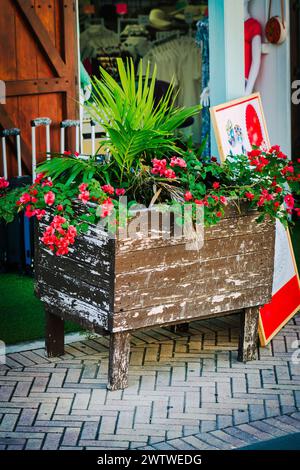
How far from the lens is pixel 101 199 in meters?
4.85

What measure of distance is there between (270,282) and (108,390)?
1205 millimetres

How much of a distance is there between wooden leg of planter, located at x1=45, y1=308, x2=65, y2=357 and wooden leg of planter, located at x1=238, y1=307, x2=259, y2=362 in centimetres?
112

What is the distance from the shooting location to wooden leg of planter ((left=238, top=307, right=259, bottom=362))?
5.63m

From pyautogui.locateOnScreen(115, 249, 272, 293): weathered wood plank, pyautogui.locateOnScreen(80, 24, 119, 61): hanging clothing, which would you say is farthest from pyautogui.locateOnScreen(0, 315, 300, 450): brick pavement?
pyautogui.locateOnScreen(80, 24, 119, 61): hanging clothing

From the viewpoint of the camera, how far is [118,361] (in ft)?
17.0

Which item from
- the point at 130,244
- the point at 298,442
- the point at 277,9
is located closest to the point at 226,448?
the point at 298,442

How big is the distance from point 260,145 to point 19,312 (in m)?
2.17

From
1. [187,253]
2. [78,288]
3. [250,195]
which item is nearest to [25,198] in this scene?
[78,288]

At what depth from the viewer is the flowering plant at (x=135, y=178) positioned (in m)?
4.97

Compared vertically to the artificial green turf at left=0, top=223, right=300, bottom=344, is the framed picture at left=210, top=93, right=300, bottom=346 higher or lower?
higher

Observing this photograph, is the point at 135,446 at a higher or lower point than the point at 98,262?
lower

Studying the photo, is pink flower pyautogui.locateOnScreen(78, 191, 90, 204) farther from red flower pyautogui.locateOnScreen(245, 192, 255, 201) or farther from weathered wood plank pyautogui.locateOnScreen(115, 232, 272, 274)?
red flower pyautogui.locateOnScreen(245, 192, 255, 201)
